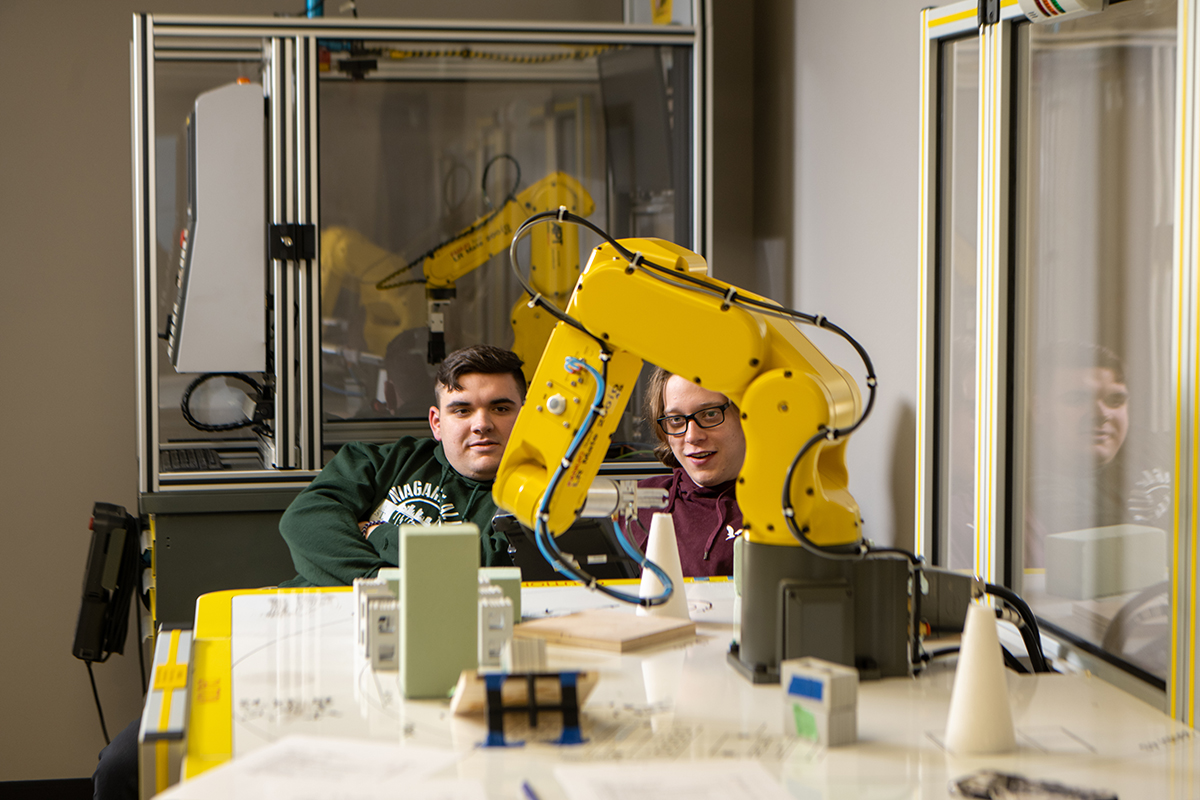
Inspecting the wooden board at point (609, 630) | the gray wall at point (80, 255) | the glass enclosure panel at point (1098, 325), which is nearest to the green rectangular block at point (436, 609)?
the wooden board at point (609, 630)

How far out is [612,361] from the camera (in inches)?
54.9

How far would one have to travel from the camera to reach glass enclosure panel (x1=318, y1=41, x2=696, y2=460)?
286 cm

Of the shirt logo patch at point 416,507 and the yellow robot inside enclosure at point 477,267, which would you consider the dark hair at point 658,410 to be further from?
the yellow robot inside enclosure at point 477,267

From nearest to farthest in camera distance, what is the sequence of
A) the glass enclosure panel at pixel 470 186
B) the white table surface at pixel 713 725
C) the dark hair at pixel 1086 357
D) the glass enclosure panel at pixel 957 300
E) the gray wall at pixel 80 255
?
the white table surface at pixel 713 725, the dark hair at pixel 1086 357, the glass enclosure panel at pixel 957 300, the glass enclosure panel at pixel 470 186, the gray wall at pixel 80 255

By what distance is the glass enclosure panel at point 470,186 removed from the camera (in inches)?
113

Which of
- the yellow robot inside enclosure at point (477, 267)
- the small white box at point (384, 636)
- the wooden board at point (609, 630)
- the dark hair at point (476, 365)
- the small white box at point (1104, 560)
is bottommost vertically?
the wooden board at point (609, 630)

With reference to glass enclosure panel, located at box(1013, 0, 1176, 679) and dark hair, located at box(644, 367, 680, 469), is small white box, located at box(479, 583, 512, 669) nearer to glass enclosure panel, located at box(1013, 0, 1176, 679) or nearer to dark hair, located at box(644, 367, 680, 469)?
glass enclosure panel, located at box(1013, 0, 1176, 679)

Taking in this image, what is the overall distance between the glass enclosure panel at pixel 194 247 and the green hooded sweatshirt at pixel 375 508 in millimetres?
532

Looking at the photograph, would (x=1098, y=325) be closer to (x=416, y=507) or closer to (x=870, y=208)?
(x=870, y=208)

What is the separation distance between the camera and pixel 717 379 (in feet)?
4.35

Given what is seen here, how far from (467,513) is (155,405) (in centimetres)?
92

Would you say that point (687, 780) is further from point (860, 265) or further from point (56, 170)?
point (56, 170)

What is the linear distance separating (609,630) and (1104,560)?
26.2 inches

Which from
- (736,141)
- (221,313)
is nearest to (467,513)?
(221,313)
